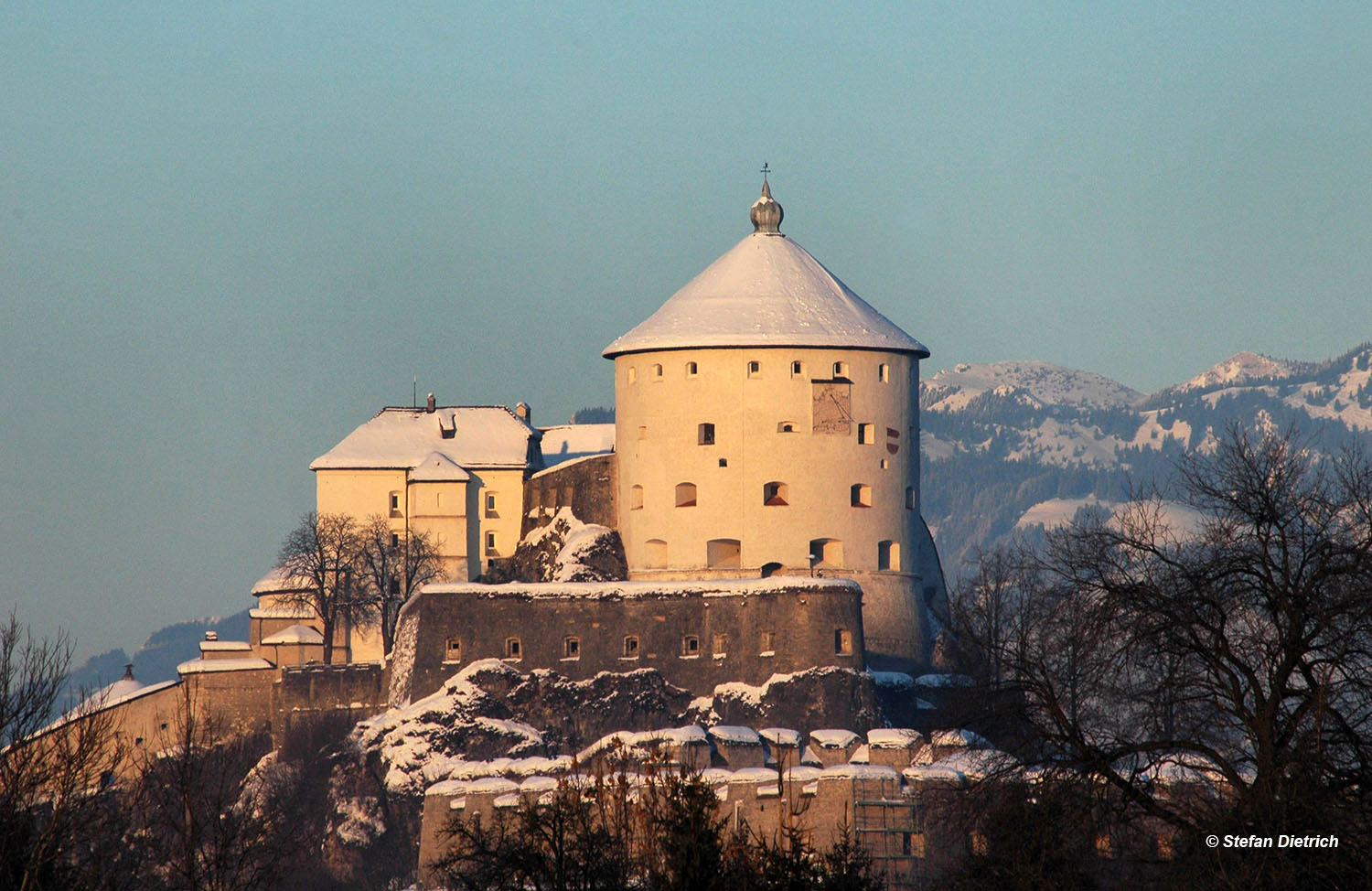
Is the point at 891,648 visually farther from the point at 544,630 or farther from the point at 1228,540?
the point at 1228,540

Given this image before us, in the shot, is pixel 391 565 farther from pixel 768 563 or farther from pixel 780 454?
pixel 780 454

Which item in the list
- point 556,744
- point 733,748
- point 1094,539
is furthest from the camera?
point 556,744

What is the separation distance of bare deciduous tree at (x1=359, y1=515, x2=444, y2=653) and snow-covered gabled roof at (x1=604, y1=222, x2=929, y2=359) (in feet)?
26.1

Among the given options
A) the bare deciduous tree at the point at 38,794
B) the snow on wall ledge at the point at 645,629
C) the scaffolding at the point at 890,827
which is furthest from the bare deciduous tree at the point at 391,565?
the bare deciduous tree at the point at 38,794

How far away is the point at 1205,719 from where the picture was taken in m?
23.5

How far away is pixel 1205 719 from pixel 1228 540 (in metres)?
1.78

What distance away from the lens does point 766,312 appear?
57438mm

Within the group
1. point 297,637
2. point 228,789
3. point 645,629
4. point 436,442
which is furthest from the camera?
point 436,442

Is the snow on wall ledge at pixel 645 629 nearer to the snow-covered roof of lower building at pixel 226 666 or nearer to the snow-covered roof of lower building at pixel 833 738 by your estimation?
the snow-covered roof of lower building at pixel 833 738

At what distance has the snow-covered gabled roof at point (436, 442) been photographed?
65.1 m

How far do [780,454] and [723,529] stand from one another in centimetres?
215

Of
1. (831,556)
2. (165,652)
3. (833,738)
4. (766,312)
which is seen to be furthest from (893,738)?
(165,652)

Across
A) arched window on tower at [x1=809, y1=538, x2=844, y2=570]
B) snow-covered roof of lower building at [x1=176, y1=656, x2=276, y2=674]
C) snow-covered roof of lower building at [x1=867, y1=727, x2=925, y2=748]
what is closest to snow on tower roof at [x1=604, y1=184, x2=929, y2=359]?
arched window on tower at [x1=809, y1=538, x2=844, y2=570]

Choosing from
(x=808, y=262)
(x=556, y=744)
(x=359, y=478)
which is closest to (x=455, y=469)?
(x=359, y=478)
